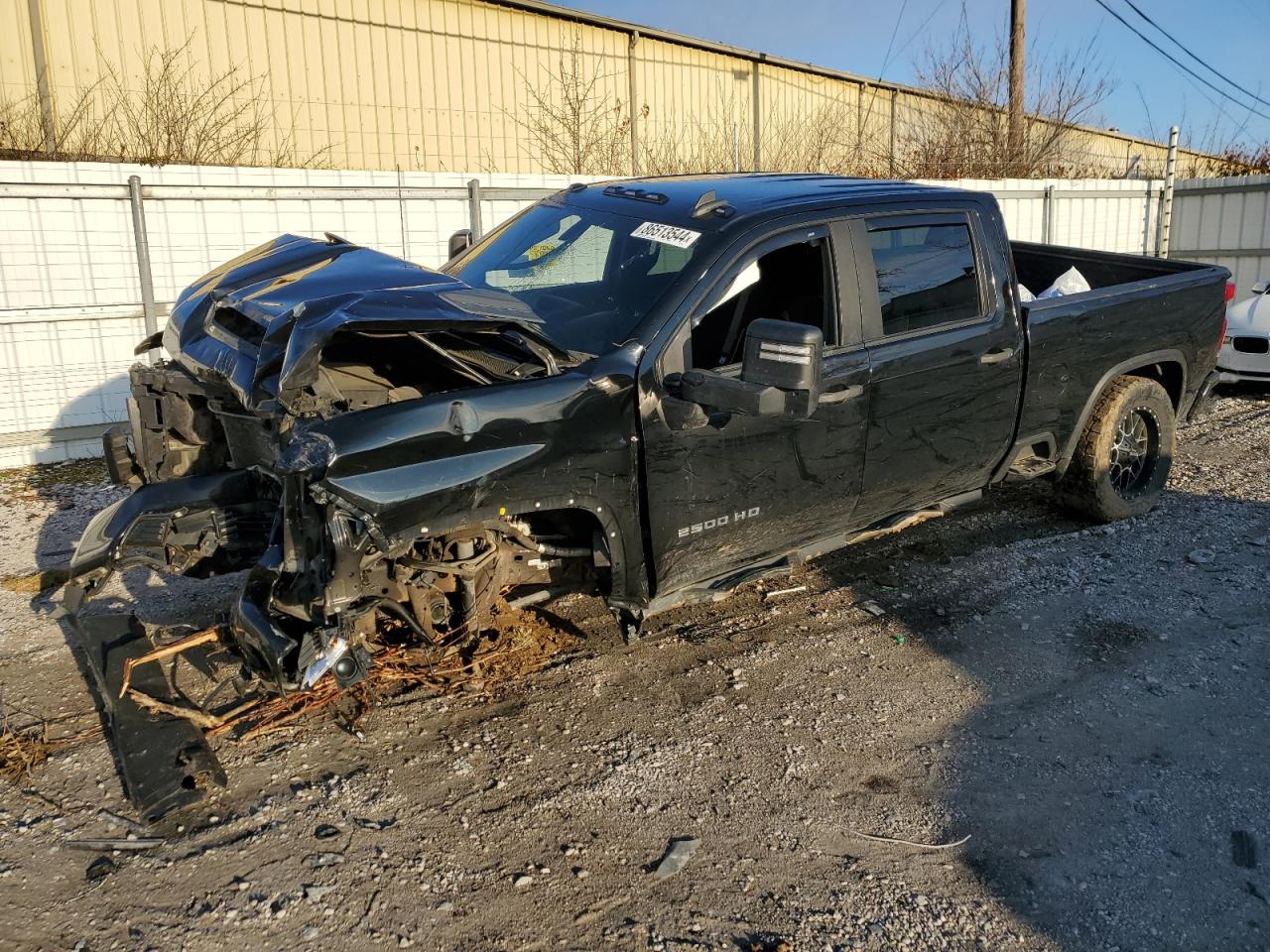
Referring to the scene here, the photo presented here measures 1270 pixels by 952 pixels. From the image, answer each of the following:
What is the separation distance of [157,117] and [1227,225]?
591 inches

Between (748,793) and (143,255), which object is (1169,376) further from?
(143,255)

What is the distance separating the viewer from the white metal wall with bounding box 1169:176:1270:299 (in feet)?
49.1

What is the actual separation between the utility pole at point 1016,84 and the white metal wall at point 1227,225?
3.17m

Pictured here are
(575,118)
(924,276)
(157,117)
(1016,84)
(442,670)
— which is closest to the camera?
(442,670)

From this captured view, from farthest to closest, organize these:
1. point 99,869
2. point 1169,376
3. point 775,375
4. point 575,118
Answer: point 575,118, point 1169,376, point 775,375, point 99,869

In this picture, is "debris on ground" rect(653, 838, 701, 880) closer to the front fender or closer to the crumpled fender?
the front fender

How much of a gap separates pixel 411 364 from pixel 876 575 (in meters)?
2.83

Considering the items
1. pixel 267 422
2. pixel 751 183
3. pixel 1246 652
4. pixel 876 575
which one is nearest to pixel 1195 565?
pixel 1246 652

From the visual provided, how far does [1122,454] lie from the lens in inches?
242

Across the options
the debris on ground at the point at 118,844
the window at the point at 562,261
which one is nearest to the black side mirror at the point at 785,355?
the window at the point at 562,261

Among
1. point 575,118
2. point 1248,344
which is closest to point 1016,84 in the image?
point 575,118

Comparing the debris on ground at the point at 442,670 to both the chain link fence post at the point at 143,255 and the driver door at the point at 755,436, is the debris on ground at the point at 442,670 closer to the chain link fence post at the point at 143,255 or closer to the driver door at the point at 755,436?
the driver door at the point at 755,436

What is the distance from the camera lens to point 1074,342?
539 centimetres

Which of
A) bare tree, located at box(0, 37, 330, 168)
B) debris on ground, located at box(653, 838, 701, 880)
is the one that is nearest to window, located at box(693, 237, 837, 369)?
debris on ground, located at box(653, 838, 701, 880)
